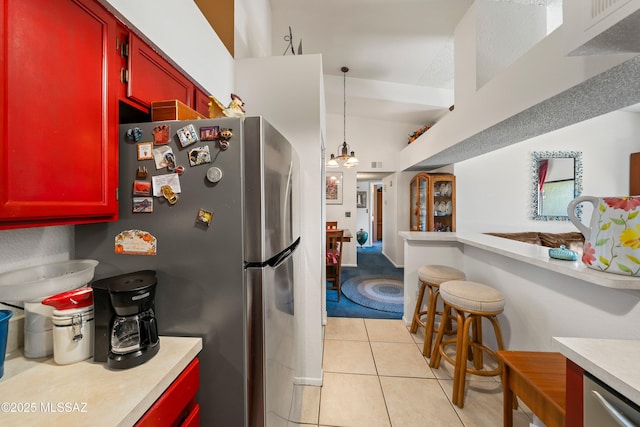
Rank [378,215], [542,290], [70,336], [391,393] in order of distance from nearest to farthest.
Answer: [70,336]
[542,290]
[391,393]
[378,215]

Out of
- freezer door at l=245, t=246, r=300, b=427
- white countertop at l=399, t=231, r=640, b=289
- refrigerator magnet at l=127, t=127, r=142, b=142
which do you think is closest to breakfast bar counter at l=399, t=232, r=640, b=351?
white countertop at l=399, t=231, r=640, b=289

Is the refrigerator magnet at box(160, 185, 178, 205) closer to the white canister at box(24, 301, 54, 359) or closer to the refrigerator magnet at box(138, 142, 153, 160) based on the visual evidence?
the refrigerator magnet at box(138, 142, 153, 160)

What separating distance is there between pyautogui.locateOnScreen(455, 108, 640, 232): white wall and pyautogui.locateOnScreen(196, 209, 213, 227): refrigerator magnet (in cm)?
385

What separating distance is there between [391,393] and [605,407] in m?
1.37

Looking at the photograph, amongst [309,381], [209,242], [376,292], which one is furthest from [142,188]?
[376,292]

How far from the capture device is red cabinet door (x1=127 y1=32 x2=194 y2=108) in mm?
892

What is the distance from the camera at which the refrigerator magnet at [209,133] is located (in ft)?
2.84

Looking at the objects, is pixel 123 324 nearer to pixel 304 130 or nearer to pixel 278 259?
pixel 278 259

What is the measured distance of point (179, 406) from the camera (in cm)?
72

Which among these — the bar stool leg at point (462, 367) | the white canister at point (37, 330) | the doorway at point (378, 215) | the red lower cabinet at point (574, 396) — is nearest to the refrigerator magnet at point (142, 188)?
the white canister at point (37, 330)

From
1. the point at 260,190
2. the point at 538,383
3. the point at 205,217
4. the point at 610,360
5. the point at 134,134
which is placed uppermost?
the point at 134,134

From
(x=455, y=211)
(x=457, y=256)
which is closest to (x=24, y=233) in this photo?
Answer: (x=457, y=256)

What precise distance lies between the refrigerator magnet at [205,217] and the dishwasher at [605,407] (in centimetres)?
124

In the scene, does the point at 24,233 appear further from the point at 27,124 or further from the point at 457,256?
the point at 457,256
